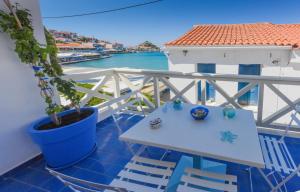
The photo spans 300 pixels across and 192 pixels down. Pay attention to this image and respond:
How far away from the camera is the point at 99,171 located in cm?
220

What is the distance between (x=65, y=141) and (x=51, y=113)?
37 cm

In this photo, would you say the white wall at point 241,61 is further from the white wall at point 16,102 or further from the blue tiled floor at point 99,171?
the white wall at point 16,102

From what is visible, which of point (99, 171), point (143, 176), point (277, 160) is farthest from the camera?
point (99, 171)

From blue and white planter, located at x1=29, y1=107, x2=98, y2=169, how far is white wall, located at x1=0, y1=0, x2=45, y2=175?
195 millimetres

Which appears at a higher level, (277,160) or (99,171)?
(277,160)

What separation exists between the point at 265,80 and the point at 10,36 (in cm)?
321

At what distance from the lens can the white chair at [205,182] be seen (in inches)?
51.9

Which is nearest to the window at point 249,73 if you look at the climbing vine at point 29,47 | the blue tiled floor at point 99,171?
the blue tiled floor at point 99,171

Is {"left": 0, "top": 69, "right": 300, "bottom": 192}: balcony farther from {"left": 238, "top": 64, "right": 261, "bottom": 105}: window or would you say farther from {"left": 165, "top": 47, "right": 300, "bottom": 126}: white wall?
{"left": 238, "top": 64, "right": 261, "bottom": 105}: window

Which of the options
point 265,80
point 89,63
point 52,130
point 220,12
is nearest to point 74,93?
point 52,130

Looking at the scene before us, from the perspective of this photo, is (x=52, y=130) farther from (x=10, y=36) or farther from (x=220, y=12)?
(x=220, y=12)

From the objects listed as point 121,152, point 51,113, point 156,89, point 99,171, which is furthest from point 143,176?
point 156,89

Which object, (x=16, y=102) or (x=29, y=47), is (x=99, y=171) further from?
(x=29, y=47)

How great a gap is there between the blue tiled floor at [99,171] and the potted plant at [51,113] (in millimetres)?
154
